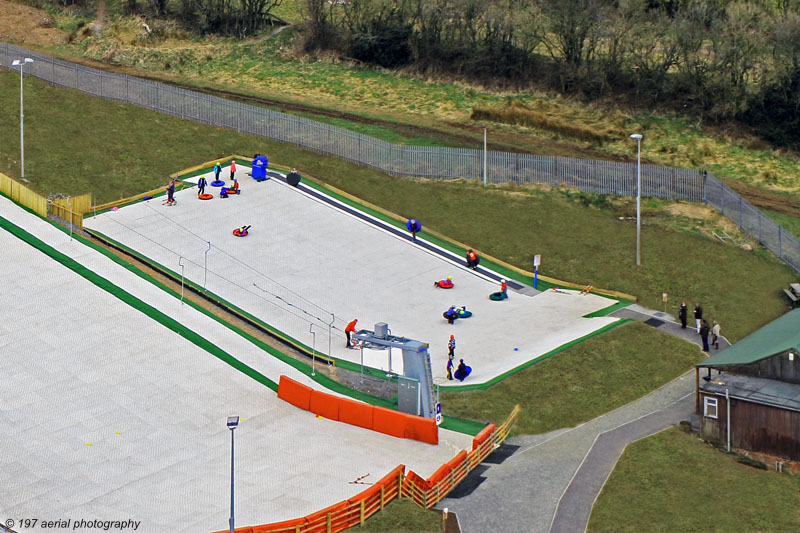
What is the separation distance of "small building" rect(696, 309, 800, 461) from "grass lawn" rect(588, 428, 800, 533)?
1.04 meters

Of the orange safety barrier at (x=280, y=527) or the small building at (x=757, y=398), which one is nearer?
the orange safety barrier at (x=280, y=527)

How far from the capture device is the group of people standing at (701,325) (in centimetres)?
5409

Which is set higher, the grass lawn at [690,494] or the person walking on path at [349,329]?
the person walking on path at [349,329]

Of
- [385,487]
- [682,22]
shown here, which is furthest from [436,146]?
[385,487]

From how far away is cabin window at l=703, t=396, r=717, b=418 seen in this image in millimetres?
44719

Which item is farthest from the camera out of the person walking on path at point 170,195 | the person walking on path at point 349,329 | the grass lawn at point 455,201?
the person walking on path at point 170,195

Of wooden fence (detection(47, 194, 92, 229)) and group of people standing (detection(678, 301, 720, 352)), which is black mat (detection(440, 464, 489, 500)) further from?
wooden fence (detection(47, 194, 92, 229))

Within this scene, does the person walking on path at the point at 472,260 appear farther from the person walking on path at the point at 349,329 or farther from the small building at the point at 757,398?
the small building at the point at 757,398

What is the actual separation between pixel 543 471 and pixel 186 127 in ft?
140

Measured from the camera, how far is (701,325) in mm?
55719

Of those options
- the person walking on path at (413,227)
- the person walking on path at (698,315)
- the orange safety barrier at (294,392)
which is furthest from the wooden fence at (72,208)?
the person walking on path at (698,315)

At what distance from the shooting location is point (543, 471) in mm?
42656

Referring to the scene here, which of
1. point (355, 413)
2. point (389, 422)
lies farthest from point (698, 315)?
point (355, 413)

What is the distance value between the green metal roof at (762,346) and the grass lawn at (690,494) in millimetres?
3570
